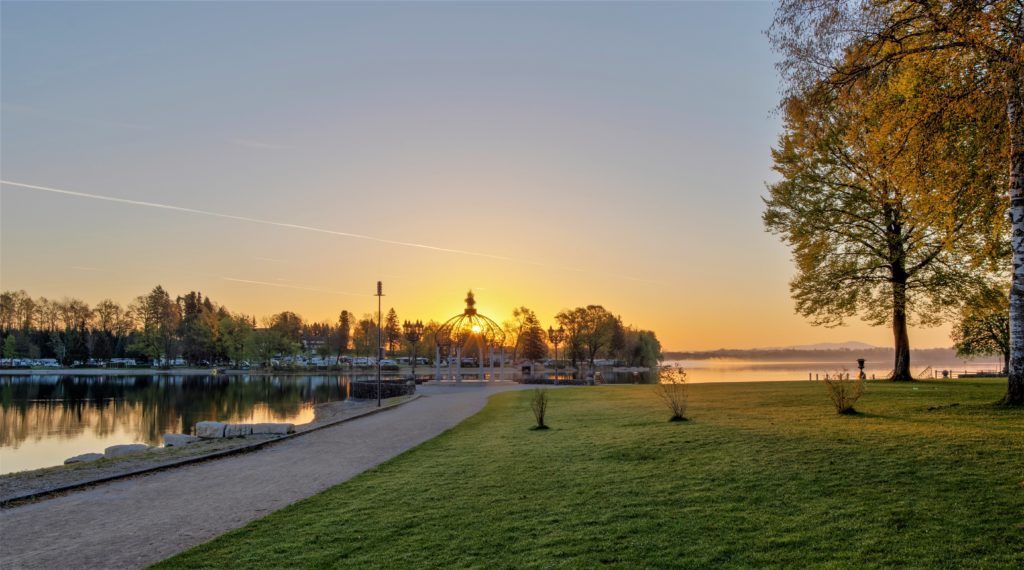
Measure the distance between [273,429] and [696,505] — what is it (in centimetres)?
1503

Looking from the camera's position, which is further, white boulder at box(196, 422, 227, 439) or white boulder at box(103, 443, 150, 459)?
white boulder at box(196, 422, 227, 439)

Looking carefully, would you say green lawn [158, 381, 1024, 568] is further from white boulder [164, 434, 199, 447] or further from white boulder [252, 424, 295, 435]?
white boulder [164, 434, 199, 447]

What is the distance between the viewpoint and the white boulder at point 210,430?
19.7 metres

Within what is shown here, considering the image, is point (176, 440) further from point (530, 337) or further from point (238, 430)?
point (530, 337)

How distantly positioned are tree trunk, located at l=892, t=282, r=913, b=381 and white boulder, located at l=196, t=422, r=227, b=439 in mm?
26630

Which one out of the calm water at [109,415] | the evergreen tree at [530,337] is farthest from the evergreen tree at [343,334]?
the calm water at [109,415]

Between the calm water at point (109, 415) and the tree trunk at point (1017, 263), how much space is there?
2624 cm

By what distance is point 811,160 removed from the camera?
25078mm

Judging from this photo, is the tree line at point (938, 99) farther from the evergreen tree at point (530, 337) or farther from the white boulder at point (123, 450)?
the evergreen tree at point (530, 337)

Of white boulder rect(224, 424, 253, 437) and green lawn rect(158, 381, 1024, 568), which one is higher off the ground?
green lawn rect(158, 381, 1024, 568)

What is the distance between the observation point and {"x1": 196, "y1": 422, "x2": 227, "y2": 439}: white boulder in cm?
1974

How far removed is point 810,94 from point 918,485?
304 inches

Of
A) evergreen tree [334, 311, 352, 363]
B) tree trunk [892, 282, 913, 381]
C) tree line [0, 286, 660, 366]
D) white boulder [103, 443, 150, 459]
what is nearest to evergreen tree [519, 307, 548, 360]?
tree line [0, 286, 660, 366]

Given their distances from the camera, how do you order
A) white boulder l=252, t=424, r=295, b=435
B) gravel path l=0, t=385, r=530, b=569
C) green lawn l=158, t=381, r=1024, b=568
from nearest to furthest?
green lawn l=158, t=381, r=1024, b=568, gravel path l=0, t=385, r=530, b=569, white boulder l=252, t=424, r=295, b=435
